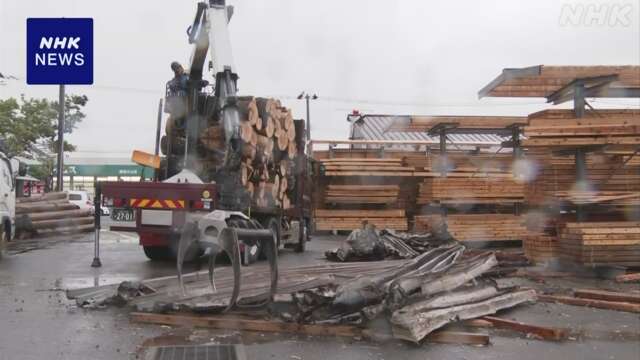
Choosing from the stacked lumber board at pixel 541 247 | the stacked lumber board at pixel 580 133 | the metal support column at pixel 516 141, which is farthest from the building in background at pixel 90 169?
the stacked lumber board at pixel 580 133

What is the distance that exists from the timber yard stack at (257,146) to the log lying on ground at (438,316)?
18.3 feet

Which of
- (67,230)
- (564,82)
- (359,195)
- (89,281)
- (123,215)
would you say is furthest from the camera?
(67,230)

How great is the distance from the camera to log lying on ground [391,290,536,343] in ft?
18.9

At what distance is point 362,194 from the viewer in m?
17.7

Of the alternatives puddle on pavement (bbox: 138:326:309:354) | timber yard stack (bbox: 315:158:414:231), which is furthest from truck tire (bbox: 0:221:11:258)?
puddle on pavement (bbox: 138:326:309:354)

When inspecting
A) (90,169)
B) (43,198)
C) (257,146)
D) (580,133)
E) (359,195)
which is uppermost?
(90,169)

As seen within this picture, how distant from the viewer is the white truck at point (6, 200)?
12.7m

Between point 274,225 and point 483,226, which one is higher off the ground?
point 274,225

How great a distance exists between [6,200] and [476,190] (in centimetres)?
1077

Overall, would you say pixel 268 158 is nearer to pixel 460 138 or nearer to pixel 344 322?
pixel 344 322

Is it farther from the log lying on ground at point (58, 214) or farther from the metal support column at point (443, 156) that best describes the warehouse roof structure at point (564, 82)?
the log lying on ground at point (58, 214)

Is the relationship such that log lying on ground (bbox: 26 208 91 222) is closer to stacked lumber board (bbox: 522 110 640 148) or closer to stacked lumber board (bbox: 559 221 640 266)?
stacked lumber board (bbox: 522 110 640 148)

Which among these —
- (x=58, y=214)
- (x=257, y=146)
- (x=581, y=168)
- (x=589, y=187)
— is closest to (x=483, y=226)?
(x=589, y=187)

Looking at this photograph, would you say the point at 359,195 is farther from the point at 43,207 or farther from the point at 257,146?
the point at 43,207
